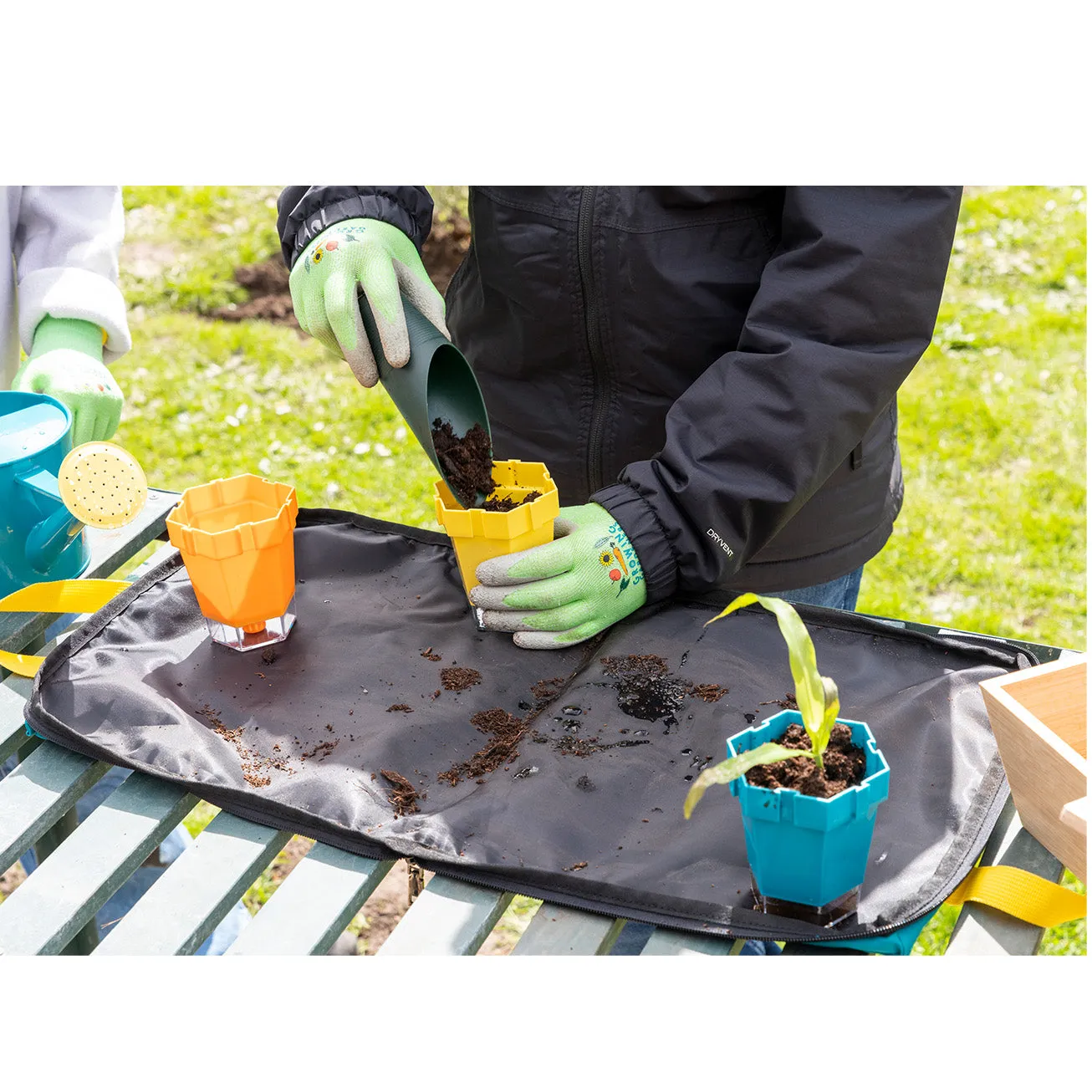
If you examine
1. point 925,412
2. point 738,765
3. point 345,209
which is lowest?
point 925,412

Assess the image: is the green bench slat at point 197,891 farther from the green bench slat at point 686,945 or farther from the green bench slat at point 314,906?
the green bench slat at point 686,945

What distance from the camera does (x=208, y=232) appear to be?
193 inches

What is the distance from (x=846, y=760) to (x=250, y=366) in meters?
3.51

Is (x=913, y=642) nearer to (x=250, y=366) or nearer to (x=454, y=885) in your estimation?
(x=454, y=885)

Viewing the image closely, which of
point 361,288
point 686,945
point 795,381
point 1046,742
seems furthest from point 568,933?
point 361,288

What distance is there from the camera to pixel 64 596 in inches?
65.7

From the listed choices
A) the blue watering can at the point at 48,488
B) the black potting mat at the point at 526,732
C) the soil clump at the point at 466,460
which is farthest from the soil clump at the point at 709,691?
the blue watering can at the point at 48,488

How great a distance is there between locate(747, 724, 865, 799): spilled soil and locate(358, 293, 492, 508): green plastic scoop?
66 centimetres

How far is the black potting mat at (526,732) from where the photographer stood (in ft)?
3.98

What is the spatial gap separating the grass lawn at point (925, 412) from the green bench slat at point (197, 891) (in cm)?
137

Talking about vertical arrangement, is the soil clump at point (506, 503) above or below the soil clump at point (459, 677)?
above

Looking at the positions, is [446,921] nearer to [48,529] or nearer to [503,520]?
[503,520]

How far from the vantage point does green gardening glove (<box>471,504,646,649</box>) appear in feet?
5.20

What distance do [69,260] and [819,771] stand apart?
5.09ft
